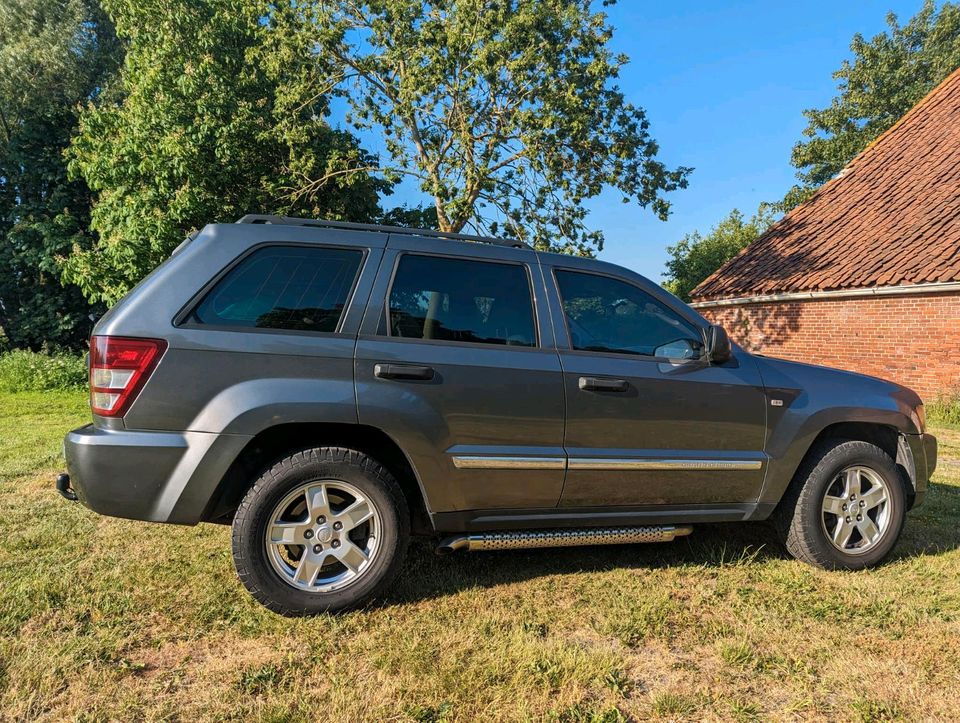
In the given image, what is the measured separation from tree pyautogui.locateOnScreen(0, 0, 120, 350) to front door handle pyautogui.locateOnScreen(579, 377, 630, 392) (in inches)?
919

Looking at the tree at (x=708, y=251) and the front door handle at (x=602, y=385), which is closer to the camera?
the front door handle at (x=602, y=385)

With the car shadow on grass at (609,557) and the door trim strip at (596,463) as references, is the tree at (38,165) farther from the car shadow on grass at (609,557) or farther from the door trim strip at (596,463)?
the door trim strip at (596,463)

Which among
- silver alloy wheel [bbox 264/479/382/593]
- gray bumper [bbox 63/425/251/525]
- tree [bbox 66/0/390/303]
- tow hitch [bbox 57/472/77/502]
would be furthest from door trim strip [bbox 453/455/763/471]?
tree [bbox 66/0/390/303]

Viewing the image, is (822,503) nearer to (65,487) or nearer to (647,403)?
(647,403)

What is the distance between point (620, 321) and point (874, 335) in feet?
37.3

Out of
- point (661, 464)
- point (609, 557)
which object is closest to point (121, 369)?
point (661, 464)

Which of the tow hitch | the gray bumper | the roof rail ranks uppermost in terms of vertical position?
the roof rail

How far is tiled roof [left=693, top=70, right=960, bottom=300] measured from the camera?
11.4 metres

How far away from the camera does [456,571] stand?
10.7 feet

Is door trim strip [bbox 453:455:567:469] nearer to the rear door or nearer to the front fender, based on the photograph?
the rear door

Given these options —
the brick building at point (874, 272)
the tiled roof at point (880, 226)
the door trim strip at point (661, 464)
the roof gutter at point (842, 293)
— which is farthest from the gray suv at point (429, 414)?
the tiled roof at point (880, 226)

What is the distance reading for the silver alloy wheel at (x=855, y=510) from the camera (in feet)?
11.3

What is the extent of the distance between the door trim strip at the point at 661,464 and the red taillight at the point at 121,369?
6.64 feet

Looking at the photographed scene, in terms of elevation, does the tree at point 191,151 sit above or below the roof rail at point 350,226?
above
